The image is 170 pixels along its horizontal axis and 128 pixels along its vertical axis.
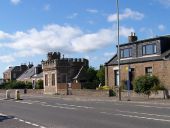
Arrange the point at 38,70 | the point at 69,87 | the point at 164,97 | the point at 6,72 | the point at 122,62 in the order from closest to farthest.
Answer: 1. the point at 164,97
2. the point at 122,62
3. the point at 69,87
4. the point at 38,70
5. the point at 6,72

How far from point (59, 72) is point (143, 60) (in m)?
23.5

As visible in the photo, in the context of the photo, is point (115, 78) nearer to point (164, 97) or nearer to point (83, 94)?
point (83, 94)

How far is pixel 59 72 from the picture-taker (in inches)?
2761

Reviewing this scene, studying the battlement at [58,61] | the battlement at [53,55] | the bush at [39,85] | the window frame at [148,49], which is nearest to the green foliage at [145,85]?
the window frame at [148,49]

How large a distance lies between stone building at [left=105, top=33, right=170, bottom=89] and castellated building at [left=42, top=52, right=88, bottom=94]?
12.5 meters

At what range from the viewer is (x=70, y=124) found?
57.9 feet

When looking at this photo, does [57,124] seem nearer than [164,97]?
Yes

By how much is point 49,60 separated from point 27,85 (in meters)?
15.8

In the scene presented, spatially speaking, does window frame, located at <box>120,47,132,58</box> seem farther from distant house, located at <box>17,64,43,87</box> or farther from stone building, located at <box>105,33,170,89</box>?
distant house, located at <box>17,64,43,87</box>

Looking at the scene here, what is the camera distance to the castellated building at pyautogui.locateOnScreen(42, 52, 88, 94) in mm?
69375

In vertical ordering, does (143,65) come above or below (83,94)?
above

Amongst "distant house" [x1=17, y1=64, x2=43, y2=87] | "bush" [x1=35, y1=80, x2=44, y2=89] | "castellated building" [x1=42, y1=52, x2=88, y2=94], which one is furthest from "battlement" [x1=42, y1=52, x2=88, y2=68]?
"distant house" [x1=17, y1=64, x2=43, y2=87]

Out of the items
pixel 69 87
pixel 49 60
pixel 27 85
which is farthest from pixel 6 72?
pixel 69 87

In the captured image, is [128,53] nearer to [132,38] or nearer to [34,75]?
[132,38]
